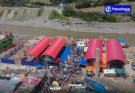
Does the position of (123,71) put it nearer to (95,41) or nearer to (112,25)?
(95,41)

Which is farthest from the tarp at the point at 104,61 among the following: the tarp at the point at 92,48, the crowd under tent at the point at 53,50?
the crowd under tent at the point at 53,50

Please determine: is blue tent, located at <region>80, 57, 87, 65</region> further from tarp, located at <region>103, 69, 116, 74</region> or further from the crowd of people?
tarp, located at <region>103, 69, 116, 74</region>

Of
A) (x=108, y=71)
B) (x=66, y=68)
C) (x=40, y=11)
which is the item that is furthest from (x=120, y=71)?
(x=40, y=11)

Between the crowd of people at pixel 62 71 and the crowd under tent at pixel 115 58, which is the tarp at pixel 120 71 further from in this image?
the crowd of people at pixel 62 71

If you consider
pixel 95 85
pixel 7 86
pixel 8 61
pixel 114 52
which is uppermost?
pixel 114 52

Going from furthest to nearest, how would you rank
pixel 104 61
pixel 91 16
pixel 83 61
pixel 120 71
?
pixel 91 16, pixel 83 61, pixel 104 61, pixel 120 71

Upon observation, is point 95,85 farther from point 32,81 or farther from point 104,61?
point 104,61
